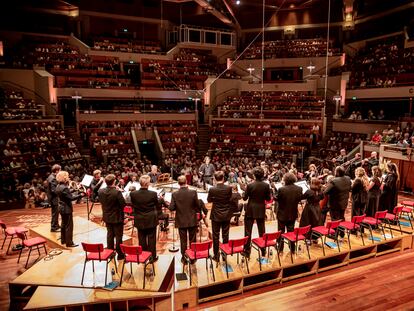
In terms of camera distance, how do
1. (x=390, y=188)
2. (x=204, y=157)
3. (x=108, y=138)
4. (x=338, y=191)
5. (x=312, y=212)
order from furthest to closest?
1. (x=108, y=138)
2. (x=204, y=157)
3. (x=390, y=188)
4. (x=338, y=191)
5. (x=312, y=212)

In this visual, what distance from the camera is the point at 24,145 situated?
14.7 m

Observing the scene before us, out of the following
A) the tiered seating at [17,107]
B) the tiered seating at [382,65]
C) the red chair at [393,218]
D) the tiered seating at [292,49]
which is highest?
the tiered seating at [292,49]

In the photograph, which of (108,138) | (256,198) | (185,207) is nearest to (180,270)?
(185,207)

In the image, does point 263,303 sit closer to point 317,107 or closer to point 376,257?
point 376,257

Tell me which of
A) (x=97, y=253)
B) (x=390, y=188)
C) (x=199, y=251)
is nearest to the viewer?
(x=97, y=253)

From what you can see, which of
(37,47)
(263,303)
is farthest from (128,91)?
(263,303)

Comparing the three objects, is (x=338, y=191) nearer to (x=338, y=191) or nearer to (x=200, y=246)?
(x=338, y=191)

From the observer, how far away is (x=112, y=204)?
5688 mm

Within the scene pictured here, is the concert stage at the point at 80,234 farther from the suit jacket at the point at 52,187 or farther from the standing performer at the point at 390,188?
the standing performer at the point at 390,188

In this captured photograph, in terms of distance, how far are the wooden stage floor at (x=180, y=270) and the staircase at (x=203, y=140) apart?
11.8 meters

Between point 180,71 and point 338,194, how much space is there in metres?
17.5

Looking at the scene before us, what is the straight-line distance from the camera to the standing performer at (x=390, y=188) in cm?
787

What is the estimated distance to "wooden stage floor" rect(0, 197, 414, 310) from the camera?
5.24 m

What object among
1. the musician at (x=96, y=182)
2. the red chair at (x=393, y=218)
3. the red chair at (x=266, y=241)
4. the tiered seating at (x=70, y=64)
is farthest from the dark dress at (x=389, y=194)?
the tiered seating at (x=70, y=64)
